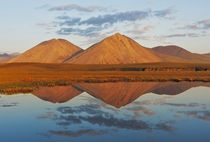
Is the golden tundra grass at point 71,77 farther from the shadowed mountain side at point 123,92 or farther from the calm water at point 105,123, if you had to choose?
the calm water at point 105,123

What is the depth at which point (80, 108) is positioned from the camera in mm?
27922

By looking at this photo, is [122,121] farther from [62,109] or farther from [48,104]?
[48,104]

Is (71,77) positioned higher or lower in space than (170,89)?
higher

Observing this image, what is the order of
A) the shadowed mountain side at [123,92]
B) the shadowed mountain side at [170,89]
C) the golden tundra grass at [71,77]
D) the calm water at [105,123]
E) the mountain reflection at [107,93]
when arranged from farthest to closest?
1. the golden tundra grass at [71,77]
2. the shadowed mountain side at [170,89]
3. the mountain reflection at [107,93]
4. the shadowed mountain side at [123,92]
5. the calm water at [105,123]

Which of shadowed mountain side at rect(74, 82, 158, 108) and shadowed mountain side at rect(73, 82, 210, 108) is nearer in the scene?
shadowed mountain side at rect(74, 82, 158, 108)

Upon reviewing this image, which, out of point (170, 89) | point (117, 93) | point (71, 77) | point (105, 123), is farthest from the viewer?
point (71, 77)

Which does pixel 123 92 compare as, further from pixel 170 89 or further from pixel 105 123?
pixel 105 123

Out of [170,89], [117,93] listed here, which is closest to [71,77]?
[170,89]

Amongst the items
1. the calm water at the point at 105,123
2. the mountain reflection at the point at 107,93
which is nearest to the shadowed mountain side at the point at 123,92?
the mountain reflection at the point at 107,93

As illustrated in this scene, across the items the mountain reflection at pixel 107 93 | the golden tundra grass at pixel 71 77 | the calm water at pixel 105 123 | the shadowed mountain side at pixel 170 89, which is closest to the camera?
the calm water at pixel 105 123

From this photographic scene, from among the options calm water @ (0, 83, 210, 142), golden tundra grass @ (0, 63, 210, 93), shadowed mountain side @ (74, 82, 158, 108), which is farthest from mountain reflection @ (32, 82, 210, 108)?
golden tundra grass @ (0, 63, 210, 93)

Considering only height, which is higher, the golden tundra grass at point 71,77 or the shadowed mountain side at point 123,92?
the golden tundra grass at point 71,77

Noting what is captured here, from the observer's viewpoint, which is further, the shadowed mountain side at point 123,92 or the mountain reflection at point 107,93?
the mountain reflection at point 107,93

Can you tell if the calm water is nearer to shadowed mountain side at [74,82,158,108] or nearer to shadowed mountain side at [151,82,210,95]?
shadowed mountain side at [74,82,158,108]
